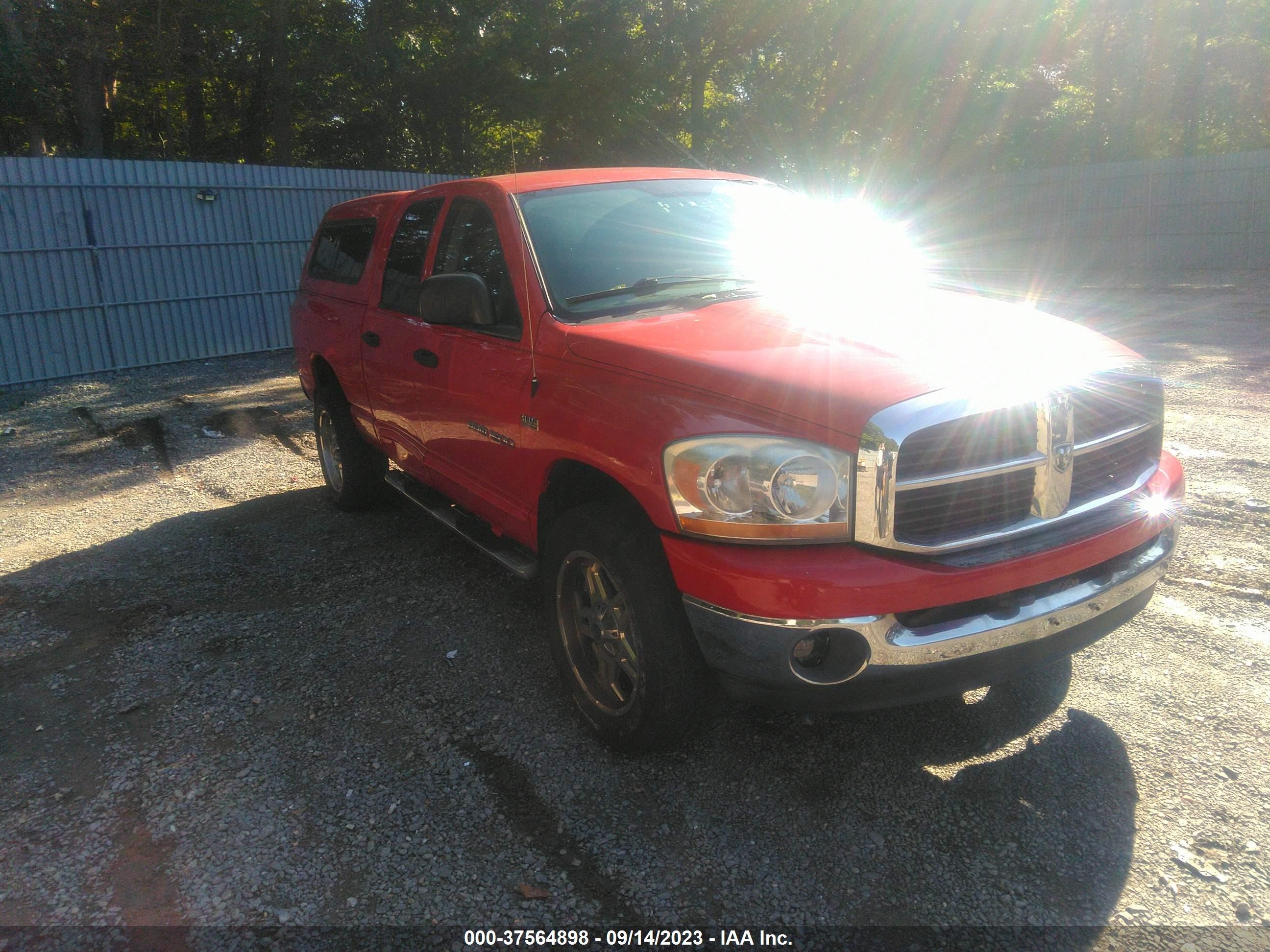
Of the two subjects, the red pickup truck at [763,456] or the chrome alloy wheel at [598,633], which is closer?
the red pickup truck at [763,456]

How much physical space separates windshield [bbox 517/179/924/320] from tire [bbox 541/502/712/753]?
0.88m

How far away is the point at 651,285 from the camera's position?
364cm

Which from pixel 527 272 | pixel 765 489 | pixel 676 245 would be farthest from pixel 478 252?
pixel 765 489

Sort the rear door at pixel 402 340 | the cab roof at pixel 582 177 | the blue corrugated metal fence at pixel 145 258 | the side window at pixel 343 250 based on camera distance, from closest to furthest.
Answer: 1. the cab roof at pixel 582 177
2. the rear door at pixel 402 340
3. the side window at pixel 343 250
4. the blue corrugated metal fence at pixel 145 258

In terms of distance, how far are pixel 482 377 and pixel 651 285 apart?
0.77 metres

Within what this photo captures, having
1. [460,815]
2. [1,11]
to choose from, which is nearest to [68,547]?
[460,815]

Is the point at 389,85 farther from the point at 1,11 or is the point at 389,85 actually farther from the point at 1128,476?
the point at 1128,476

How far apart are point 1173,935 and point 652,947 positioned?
4.26 ft

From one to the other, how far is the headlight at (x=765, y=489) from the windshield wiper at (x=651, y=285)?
3.61 feet

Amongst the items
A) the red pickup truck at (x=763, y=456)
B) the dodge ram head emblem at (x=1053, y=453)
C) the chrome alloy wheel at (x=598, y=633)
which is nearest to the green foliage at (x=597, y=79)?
the red pickup truck at (x=763, y=456)

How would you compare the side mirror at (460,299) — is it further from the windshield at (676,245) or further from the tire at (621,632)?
the tire at (621,632)

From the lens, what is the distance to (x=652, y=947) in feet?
7.89

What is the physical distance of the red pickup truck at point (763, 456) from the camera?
8.29 feet

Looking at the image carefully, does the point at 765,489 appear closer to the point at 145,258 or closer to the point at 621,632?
the point at 621,632
